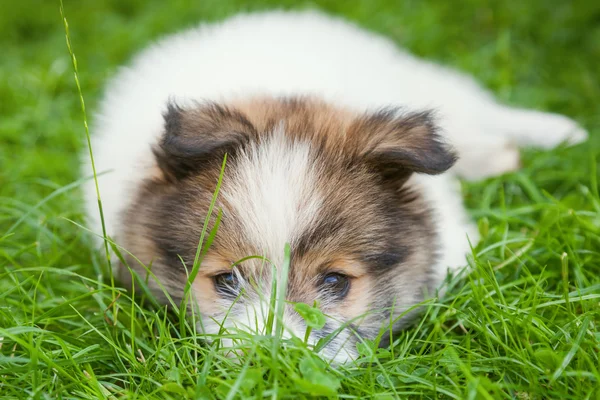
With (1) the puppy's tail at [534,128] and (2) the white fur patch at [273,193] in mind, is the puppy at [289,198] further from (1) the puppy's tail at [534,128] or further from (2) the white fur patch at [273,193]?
(1) the puppy's tail at [534,128]

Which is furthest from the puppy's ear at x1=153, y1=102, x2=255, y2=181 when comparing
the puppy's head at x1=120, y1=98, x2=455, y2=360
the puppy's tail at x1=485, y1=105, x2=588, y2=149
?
the puppy's tail at x1=485, y1=105, x2=588, y2=149

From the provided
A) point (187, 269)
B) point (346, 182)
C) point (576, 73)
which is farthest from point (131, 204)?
point (576, 73)

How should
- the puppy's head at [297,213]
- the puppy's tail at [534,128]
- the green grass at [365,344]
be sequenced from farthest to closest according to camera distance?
the puppy's tail at [534,128] < the puppy's head at [297,213] < the green grass at [365,344]

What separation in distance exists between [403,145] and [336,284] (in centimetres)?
61

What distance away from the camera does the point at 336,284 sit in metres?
2.48

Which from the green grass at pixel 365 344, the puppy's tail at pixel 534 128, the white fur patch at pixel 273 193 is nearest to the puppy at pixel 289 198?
→ the white fur patch at pixel 273 193

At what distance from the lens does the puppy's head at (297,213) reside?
2373mm

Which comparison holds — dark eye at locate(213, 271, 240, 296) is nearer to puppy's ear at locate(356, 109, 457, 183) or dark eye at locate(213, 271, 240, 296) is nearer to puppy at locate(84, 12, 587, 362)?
puppy at locate(84, 12, 587, 362)

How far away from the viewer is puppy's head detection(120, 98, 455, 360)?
7.79ft

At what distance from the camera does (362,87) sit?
11.5 ft

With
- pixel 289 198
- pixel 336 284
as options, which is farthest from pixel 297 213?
pixel 336 284

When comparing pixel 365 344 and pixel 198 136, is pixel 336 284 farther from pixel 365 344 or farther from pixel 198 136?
pixel 198 136

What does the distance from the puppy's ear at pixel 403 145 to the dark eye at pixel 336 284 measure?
0.47 m

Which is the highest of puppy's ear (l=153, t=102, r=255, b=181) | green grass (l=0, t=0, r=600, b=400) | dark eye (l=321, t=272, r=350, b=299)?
puppy's ear (l=153, t=102, r=255, b=181)
